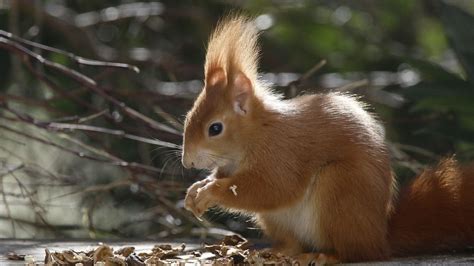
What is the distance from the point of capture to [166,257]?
221 cm

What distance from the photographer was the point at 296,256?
7.01 ft

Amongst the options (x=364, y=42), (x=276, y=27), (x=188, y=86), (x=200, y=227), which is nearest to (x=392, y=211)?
(x=200, y=227)

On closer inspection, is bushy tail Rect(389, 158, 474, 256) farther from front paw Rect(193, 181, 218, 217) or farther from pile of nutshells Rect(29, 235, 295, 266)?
front paw Rect(193, 181, 218, 217)

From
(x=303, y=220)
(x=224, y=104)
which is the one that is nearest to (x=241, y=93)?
(x=224, y=104)

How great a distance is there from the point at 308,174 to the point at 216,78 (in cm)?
33

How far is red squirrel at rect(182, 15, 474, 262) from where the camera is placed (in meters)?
2.12

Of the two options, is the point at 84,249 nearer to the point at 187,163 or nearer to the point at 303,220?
the point at 187,163

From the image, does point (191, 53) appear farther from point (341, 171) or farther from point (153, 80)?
point (341, 171)

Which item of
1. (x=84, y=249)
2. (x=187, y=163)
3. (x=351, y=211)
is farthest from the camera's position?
(x=84, y=249)

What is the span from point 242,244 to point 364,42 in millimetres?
2138

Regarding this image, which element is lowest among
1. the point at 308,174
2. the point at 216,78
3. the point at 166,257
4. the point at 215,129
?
the point at 166,257

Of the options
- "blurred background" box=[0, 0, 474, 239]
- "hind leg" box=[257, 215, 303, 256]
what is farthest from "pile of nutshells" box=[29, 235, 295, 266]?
"blurred background" box=[0, 0, 474, 239]

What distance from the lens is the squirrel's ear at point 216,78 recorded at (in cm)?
228

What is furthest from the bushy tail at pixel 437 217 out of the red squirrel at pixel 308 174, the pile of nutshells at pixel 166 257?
the pile of nutshells at pixel 166 257
